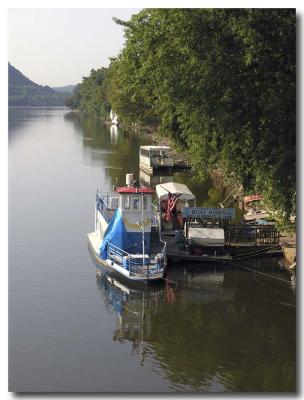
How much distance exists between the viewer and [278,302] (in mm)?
23703

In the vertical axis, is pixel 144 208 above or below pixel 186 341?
above

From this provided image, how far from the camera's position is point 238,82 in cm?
2222

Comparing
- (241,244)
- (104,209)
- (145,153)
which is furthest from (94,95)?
(241,244)

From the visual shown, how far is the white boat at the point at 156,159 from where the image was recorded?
2260 inches

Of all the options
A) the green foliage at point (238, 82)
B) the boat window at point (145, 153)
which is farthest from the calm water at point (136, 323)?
the boat window at point (145, 153)

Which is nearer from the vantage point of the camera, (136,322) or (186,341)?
(186,341)

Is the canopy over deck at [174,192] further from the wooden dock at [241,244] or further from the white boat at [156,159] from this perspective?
the white boat at [156,159]

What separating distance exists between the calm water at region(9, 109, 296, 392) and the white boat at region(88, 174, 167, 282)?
Result: 707mm

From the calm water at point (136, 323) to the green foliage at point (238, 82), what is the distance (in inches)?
159

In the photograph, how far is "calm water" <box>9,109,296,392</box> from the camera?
17500 mm
